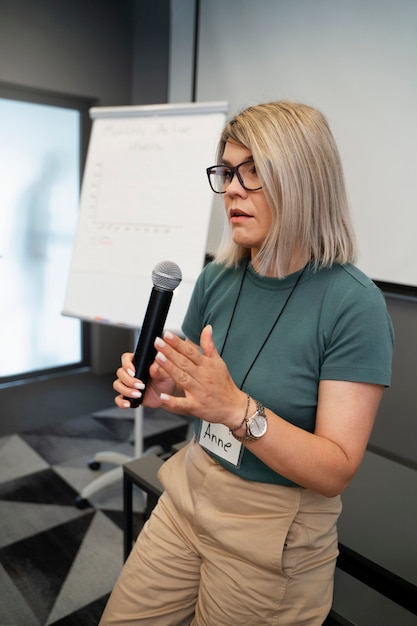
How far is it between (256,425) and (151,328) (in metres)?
0.25

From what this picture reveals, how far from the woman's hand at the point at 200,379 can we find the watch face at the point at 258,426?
0.02 metres

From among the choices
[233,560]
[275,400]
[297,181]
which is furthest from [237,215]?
[233,560]

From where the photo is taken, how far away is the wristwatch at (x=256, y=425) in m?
0.79

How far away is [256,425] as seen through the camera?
793mm

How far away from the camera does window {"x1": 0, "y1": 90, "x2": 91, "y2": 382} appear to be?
2.71 metres

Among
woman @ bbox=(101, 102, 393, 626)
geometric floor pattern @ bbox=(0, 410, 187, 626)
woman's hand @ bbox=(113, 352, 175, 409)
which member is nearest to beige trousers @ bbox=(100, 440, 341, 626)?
woman @ bbox=(101, 102, 393, 626)

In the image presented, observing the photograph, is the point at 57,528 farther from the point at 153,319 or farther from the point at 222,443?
the point at 153,319

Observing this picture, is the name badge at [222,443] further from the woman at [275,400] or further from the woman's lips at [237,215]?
the woman's lips at [237,215]

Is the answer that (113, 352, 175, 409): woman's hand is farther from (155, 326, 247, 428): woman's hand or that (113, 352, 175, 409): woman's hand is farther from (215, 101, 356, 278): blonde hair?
(215, 101, 356, 278): blonde hair

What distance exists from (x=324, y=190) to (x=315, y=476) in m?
0.54

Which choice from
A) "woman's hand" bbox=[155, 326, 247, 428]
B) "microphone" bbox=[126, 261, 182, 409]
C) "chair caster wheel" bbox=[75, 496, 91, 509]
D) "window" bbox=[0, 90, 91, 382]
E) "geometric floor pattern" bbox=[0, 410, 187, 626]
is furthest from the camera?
"window" bbox=[0, 90, 91, 382]

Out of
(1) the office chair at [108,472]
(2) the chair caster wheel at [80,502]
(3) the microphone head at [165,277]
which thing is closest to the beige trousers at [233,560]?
(3) the microphone head at [165,277]

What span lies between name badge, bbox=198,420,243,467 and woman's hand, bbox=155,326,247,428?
201 mm

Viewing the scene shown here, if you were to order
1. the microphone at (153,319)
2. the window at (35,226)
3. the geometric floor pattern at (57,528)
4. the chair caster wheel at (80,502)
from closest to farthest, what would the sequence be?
the microphone at (153,319) → the geometric floor pattern at (57,528) → the chair caster wheel at (80,502) → the window at (35,226)
